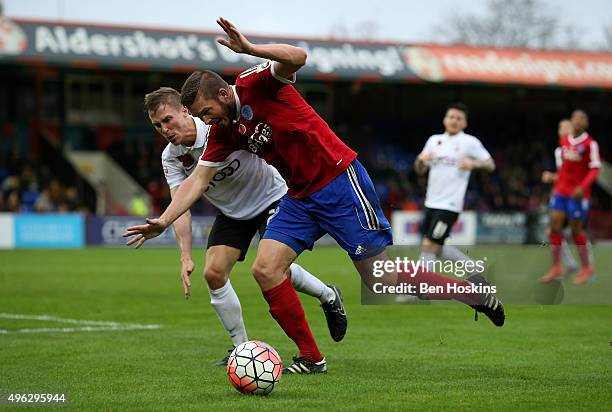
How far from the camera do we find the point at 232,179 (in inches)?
298

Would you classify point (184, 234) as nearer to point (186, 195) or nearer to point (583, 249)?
point (186, 195)

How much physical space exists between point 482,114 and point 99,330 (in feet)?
114

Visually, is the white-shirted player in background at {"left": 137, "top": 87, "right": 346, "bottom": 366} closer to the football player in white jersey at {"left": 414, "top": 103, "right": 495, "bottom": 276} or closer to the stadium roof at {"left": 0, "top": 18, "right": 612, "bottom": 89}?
the football player in white jersey at {"left": 414, "top": 103, "right": 495, "bottom": 276}

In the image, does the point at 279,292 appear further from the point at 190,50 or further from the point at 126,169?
the point at 126,169

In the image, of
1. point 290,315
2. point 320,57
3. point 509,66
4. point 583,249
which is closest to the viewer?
point 290,315

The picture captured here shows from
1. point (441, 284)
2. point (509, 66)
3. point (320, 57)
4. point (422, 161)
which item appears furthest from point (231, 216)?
point (509, 66)

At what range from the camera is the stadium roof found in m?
30.0

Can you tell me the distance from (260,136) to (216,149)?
45 cm

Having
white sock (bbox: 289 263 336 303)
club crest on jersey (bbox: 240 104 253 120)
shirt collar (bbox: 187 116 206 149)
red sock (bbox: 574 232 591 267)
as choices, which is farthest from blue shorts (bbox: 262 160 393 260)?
red sock (bbox: 574 232 591 267)

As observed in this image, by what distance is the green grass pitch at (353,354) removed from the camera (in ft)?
19.4

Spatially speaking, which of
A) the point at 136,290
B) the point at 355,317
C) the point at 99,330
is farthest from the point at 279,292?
the point at 136,290

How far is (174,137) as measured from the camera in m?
7.14

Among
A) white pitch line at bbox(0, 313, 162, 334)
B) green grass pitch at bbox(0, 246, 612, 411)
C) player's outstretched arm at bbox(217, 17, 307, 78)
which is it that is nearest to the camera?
player's outstretched arm at bbox(217, 17, 307, 78)
